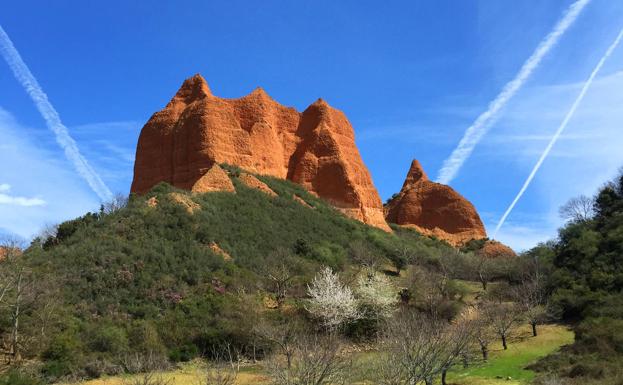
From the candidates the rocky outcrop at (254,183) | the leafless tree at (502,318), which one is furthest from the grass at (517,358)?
the rocky outcrop at (254,183)

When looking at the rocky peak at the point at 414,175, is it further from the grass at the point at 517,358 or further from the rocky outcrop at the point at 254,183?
the grass at the point at 517,358

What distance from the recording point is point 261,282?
36969mm

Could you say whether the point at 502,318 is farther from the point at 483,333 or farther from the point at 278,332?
the point at 278,332

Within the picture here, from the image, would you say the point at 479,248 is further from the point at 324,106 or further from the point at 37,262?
the point at 37,262

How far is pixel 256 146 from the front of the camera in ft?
216

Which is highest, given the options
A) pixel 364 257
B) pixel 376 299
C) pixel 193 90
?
pixel 193 90

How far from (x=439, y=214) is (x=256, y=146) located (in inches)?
1394

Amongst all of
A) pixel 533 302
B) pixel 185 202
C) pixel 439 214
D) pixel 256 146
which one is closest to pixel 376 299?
pixel 533 302

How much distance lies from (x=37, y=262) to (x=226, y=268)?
1267cm

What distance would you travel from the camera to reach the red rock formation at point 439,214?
81812 mm

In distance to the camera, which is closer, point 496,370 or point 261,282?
point 496,370

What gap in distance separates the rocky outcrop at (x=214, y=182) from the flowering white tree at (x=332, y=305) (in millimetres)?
22121

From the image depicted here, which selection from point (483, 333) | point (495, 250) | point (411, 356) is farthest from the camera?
point (495, 250)

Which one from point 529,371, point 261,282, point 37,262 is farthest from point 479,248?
point 37,262
